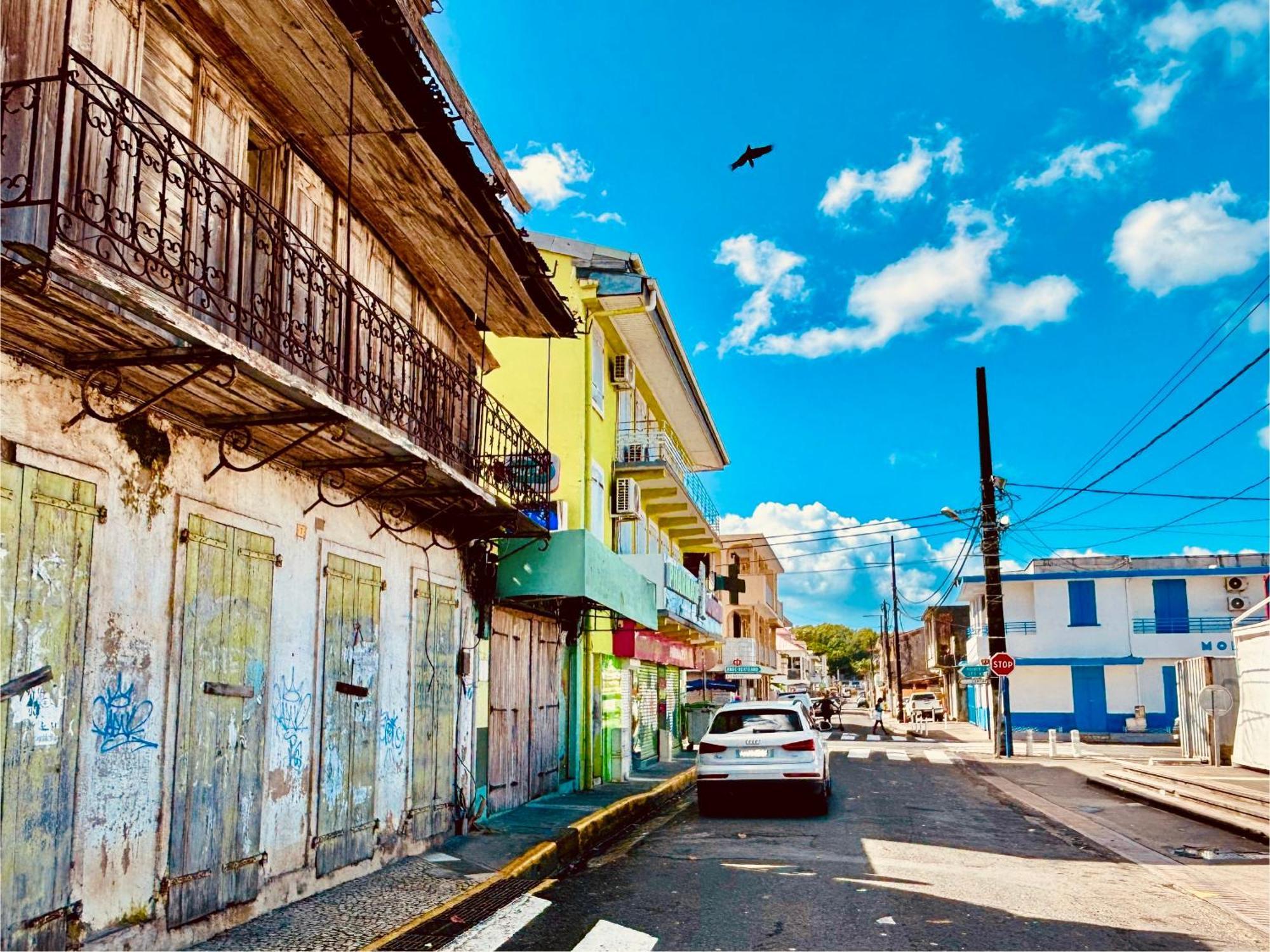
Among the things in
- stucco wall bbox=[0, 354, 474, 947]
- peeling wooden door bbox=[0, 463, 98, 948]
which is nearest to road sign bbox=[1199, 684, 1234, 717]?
stucco wall bbox=[0, 354, 474, 947]

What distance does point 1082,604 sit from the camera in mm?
42438

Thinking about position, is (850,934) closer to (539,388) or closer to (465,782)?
(465,782)

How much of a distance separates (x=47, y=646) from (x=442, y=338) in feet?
25.9

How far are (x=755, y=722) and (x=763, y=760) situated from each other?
79cm

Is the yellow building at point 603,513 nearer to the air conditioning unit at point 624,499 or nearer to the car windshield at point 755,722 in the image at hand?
the air conditioning unit at point 624,499

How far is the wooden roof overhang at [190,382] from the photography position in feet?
16.3

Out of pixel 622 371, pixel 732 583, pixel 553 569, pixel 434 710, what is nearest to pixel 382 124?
pixel 434 710

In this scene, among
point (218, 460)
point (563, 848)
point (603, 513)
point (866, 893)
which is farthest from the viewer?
point (603, 513)

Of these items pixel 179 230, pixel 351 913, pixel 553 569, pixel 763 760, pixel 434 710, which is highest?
pixel 179 230

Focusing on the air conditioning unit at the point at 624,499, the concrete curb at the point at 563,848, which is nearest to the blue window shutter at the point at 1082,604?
the air conditioning unit at the point at 624,499

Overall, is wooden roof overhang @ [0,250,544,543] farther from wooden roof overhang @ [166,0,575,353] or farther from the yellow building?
the yellow building

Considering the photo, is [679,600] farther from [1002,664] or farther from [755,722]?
[1002,664]

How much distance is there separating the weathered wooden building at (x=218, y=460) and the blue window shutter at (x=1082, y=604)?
36456mm

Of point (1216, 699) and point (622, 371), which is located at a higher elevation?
point (622, 371)
